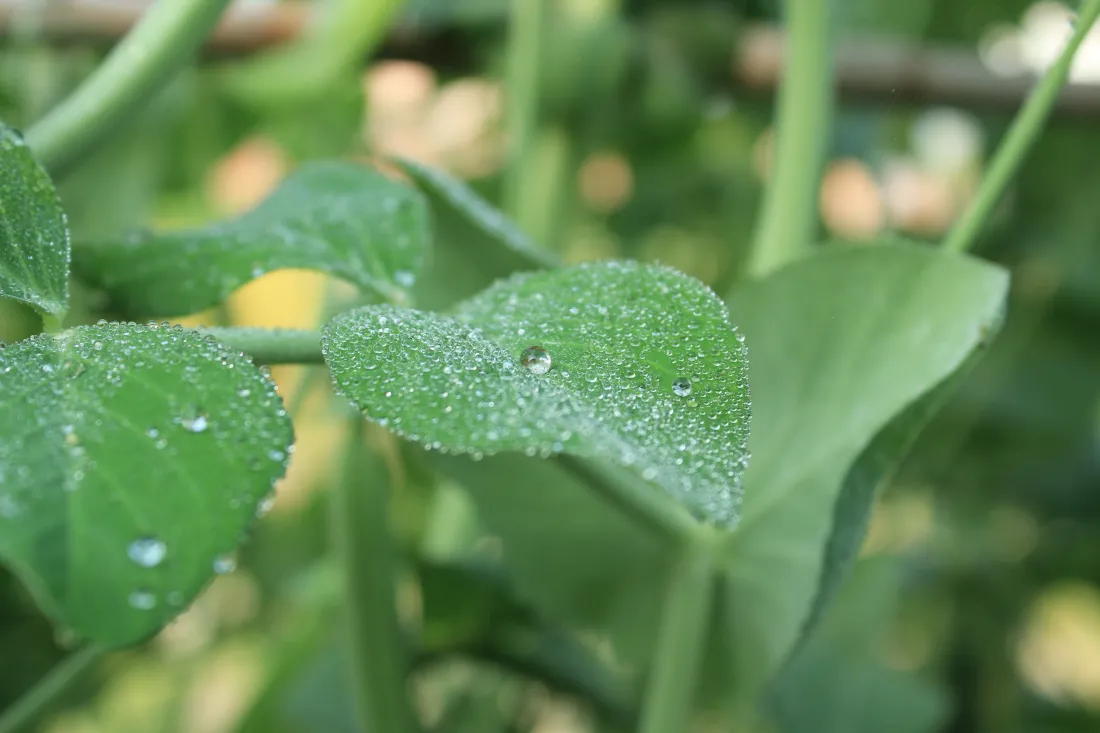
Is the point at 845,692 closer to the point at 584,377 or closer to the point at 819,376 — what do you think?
the point at 819,376

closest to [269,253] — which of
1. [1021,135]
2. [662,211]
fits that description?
[1021,135]

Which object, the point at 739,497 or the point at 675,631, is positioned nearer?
the point at 739,497

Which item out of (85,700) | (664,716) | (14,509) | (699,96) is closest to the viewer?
(14,509)

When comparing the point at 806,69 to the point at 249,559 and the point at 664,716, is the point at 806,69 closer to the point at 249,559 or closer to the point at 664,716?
the point at 664,716

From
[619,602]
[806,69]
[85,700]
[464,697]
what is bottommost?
[85,700]

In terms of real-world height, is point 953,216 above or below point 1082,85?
below

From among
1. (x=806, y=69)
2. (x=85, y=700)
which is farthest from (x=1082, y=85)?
(x=85, y=700)

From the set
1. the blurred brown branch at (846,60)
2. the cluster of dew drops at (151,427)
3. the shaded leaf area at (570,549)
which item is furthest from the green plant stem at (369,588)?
the blurred brown branch at (846,60)
